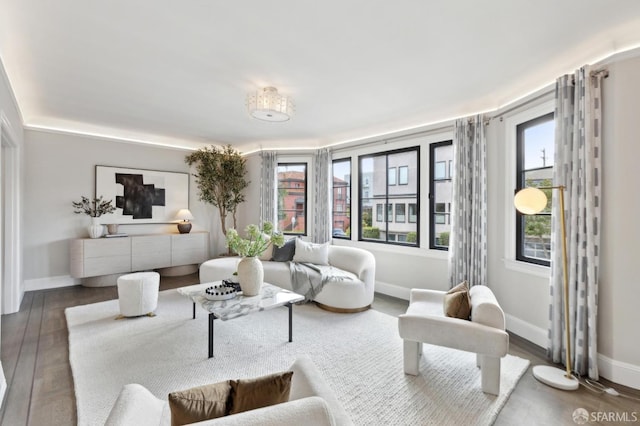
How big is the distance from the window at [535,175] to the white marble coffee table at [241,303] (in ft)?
8.47

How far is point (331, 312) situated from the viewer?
387 cm

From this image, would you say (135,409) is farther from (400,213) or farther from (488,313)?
(400,213)

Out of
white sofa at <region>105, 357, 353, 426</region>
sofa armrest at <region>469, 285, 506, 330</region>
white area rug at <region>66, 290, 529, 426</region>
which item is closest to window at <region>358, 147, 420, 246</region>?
white area rug at <region>66, 290, 529, 426</region>

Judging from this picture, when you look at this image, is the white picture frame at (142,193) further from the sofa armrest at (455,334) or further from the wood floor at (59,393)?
the sofa armrest at (455,334)

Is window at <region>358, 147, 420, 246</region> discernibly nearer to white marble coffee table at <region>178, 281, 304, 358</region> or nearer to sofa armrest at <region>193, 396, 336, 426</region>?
white marble coffee table at <region>178, 281, 304, 358</region>

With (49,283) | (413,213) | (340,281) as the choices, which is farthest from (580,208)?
(49,283)

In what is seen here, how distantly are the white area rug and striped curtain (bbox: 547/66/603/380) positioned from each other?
458 mm

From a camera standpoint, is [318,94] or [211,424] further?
[318,94]

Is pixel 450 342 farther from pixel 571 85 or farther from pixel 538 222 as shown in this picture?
pixel 571 85

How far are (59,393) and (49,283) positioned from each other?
3.58 meters

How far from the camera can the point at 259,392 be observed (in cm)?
109

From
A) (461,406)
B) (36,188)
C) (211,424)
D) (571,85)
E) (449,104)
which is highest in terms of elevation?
(449,104)

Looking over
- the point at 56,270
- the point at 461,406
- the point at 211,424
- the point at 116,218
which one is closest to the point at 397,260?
the point at 461,406

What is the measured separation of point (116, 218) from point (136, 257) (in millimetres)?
826
